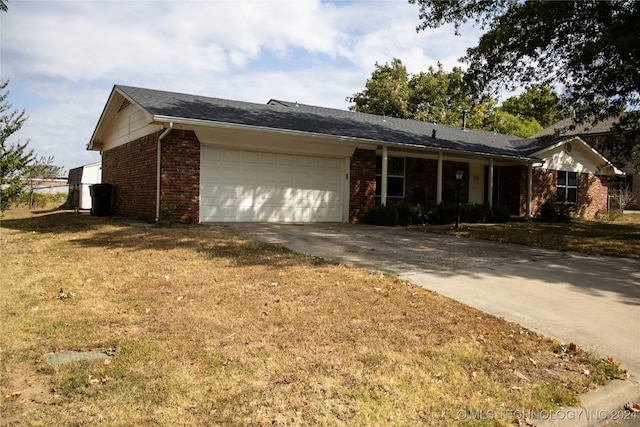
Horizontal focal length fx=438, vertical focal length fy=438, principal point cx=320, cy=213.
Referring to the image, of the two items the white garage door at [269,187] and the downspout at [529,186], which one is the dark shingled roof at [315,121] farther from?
the white garage door at [269,187]

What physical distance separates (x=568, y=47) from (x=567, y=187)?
33.9 feet

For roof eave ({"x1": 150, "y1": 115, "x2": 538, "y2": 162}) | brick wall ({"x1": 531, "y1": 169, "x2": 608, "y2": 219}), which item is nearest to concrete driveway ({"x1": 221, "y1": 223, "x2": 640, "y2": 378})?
roof eave ({"x1": 150, "y1": 115, "x2": 538, "y2": 162})

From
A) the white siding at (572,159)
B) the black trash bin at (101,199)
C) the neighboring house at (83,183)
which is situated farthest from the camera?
the white siding at (572,159)

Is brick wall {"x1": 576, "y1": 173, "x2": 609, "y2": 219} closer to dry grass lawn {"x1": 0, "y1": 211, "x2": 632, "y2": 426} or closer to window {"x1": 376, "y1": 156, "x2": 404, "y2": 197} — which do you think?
window {"x1": 376, "y1": 156, "x2": 404, "y2": 197}

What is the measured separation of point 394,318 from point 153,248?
16.4ft

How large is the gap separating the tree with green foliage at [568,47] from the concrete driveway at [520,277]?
5.54 meters

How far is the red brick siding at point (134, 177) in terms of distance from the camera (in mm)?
12237

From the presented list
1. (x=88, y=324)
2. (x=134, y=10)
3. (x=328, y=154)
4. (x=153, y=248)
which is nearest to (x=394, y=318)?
(x=88, y=324)

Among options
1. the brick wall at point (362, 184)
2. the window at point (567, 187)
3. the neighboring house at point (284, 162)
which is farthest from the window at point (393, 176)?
the window at point (567, 187)

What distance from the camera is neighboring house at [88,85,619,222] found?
1175 centimetres

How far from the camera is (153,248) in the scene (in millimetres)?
7680

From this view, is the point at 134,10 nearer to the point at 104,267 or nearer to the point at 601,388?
the point at 104,267

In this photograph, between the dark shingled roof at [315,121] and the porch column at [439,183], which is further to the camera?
the porch column at [439,183]

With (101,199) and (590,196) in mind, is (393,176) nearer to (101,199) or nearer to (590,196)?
(101,199)
